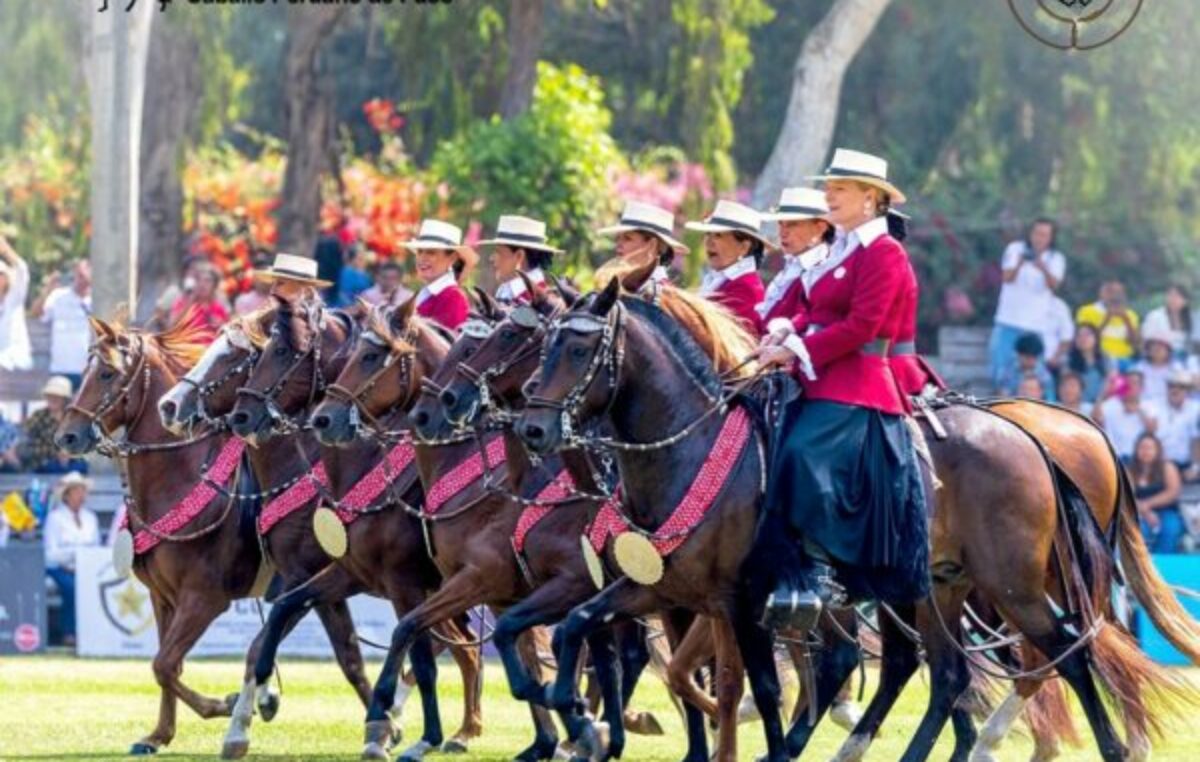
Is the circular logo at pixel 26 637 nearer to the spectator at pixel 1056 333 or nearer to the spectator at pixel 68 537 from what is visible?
the spectator at pixel 68 537

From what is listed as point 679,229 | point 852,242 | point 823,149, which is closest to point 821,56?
point 823,149

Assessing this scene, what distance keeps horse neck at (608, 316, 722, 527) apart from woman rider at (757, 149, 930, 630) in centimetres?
36

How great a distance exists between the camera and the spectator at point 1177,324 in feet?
82.1

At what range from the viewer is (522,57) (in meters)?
25.9

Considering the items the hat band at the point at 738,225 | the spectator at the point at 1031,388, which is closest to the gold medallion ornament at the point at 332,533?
the hat band at the point at 738,225

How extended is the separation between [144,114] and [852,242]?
17196mm

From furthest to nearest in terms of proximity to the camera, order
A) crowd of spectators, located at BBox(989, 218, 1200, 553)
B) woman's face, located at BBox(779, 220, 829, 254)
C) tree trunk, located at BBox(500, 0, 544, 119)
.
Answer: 1. tree trunk, located at BBox(500, 0, 544, 119)
2. crowd of spectators, located at BBox(989, 218, 1200, 553)
3. woman's face, located at BBox(779, 220, 829, 254)

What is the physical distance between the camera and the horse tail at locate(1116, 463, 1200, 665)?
12.6 meters

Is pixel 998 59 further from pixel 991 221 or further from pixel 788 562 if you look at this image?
pixel 788 562

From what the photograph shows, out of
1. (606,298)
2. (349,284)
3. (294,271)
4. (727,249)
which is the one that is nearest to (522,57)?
(349,284)

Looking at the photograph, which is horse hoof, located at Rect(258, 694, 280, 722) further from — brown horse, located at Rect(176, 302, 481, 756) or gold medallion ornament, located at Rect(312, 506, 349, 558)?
gold medallion ornament, located at Rect(312, 506, 349, 558)

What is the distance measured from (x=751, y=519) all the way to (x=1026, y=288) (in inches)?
539

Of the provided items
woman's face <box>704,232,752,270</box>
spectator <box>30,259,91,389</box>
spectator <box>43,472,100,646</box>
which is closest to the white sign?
spectator <box>43,472,100,646</box>

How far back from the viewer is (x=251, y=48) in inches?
1511
